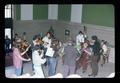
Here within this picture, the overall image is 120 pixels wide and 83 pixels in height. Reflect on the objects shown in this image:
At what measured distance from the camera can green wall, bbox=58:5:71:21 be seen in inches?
42.2

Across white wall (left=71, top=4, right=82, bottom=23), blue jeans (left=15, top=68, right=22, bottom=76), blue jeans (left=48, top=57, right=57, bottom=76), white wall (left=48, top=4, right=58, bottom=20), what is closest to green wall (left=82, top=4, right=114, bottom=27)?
white wall (left=71, top=4, right=82, bottom=23)

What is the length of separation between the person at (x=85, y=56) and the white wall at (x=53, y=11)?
0.18 metres

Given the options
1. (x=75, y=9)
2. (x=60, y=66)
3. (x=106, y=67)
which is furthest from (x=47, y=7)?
(x=106, y=67)

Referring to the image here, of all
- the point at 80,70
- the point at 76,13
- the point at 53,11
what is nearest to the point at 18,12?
the point at 53,11

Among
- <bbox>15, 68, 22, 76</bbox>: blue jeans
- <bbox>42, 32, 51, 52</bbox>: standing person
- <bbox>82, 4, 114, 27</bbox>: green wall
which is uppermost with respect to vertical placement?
<bbox>82, 4, 114, 27</bbox>: green wall

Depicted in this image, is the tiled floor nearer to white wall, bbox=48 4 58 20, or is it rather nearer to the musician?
the musician

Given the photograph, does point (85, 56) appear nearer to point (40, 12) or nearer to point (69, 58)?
point (69, 58)

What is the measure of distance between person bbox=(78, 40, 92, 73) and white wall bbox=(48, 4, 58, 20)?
7.1 inches

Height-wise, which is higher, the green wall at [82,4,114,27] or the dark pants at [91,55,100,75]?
the green wall at [82,4,114,27]

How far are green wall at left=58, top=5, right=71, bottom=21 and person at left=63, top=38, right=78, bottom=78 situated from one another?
0.10m

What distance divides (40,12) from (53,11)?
0.19 ft

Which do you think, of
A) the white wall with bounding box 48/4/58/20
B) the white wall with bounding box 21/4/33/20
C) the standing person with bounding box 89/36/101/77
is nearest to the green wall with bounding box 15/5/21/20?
the white wall with bounding box 21/4/33/20

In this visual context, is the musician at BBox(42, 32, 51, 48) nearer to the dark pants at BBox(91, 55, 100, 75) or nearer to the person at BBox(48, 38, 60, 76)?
the person at BBox(48, 38, 60, 76)

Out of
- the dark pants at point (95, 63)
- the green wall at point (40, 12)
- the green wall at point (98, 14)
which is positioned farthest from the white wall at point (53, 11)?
the dark pants at point (95, 63)
